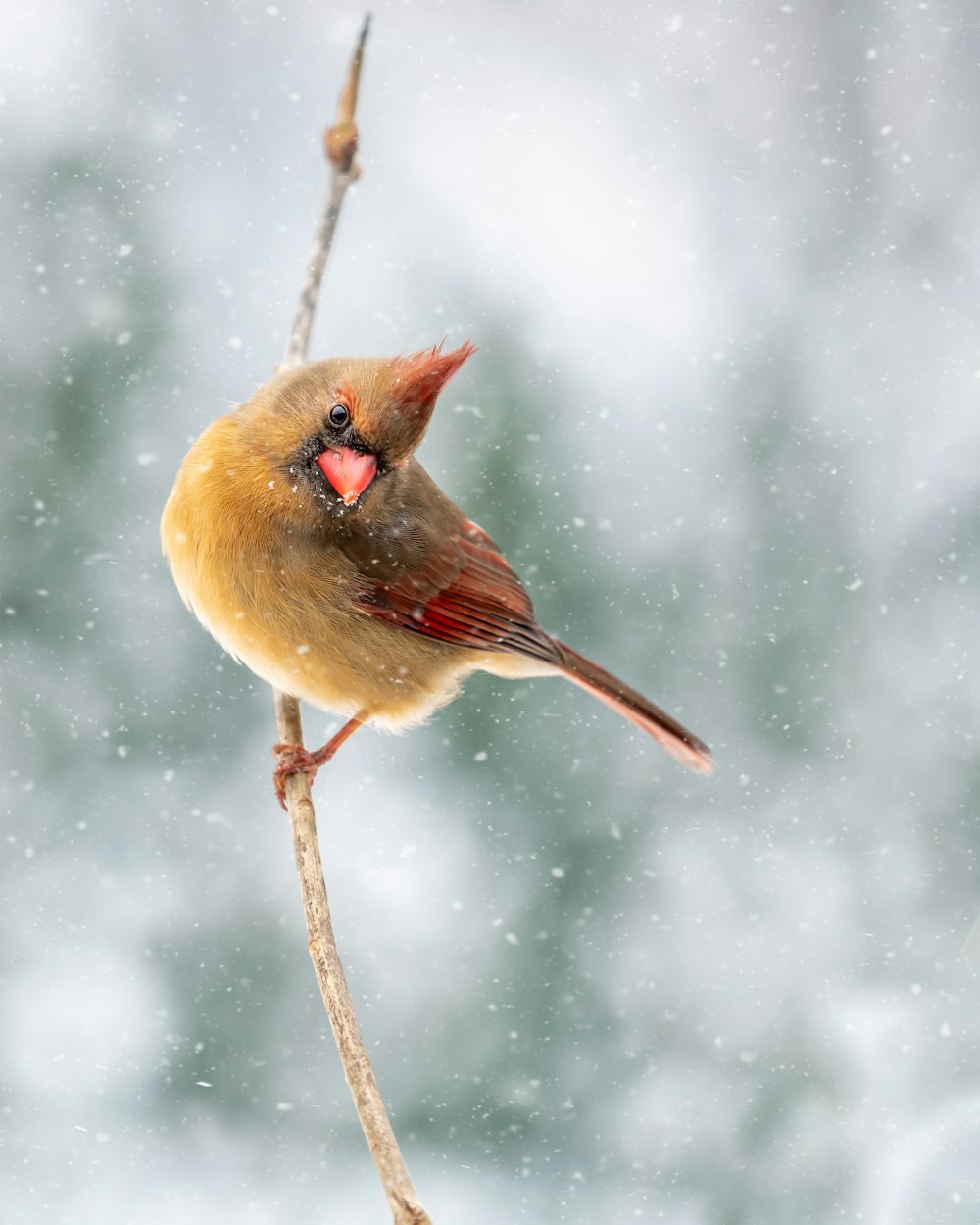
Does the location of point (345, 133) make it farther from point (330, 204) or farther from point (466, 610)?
point (466, 610)

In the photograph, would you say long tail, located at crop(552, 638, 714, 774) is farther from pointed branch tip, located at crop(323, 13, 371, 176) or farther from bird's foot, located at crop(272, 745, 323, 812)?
pointed branch tip, located at crop(323, 13, 371, 176)

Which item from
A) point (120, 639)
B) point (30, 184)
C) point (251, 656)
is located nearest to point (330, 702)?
point (251, 656)

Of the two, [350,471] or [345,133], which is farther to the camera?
[345,133]

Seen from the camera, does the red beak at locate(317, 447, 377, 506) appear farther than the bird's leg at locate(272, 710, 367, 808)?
No

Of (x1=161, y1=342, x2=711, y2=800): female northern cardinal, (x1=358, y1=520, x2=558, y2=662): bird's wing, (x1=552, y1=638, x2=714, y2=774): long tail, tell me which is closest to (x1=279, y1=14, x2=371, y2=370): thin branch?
(x1=161, y1=342, x2=711, y2=800): female northern cardinal

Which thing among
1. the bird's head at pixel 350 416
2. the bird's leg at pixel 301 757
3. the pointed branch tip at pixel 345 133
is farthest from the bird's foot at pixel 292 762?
the pointed branch tip at pixel 345 133

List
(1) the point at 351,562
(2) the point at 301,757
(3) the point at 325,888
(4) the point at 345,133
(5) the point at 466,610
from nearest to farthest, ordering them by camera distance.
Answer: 1. (3) the point at 325,888
2. (4) the point at 345,133
3. (2) the point at 301,757
4. (1) the point at 351,562
5. (5) the point at 466,610

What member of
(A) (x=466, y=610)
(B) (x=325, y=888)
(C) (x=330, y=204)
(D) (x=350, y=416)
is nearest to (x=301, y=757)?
(B) (x=325, y=888)
